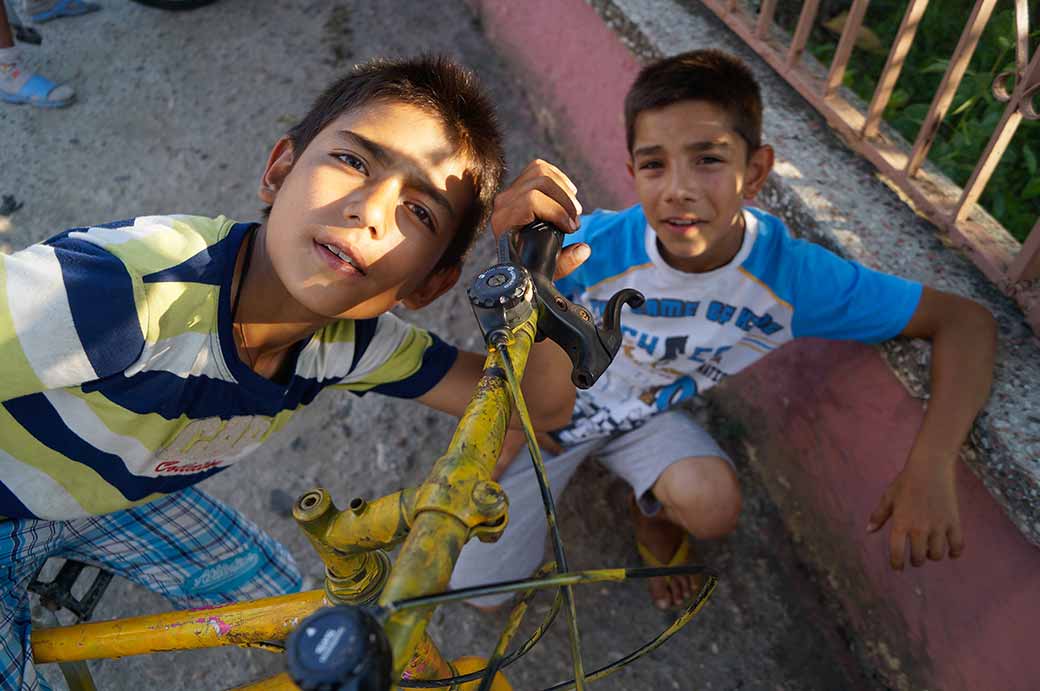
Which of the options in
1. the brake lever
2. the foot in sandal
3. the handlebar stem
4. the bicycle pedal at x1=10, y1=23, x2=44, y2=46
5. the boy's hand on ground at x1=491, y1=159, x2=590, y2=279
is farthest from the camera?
the bicycle pedal at x1=10, y1=23, x2=44, y2=46

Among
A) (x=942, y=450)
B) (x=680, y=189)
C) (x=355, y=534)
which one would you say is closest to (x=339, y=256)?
(x=355, y=534)

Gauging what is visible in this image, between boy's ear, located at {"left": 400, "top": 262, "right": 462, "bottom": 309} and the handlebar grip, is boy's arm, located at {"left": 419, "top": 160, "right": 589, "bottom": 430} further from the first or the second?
boy's ear, located at {"left": 400, "top": 262, "right": 462, "bottom": 309}

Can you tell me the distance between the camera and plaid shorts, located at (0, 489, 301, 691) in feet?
4.63

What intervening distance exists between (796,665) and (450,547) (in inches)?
68.3

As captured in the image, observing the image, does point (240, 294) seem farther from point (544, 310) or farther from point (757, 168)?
point (757, 168)

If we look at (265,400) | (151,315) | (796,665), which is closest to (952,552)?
(796,665)

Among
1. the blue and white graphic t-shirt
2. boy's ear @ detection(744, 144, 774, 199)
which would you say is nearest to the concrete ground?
the blue and white graphic t-shirt

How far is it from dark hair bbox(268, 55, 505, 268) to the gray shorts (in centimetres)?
76

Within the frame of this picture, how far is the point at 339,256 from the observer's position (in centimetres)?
129

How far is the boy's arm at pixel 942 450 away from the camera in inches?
60.9

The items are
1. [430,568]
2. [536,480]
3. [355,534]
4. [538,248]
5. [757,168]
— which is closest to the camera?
[430,568]

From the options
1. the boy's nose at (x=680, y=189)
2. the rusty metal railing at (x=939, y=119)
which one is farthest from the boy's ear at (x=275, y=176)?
the rusty metal railing at (x=939, y=119)

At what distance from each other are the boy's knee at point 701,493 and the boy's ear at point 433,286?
80 centimetres

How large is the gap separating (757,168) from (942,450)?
0.78 meters
